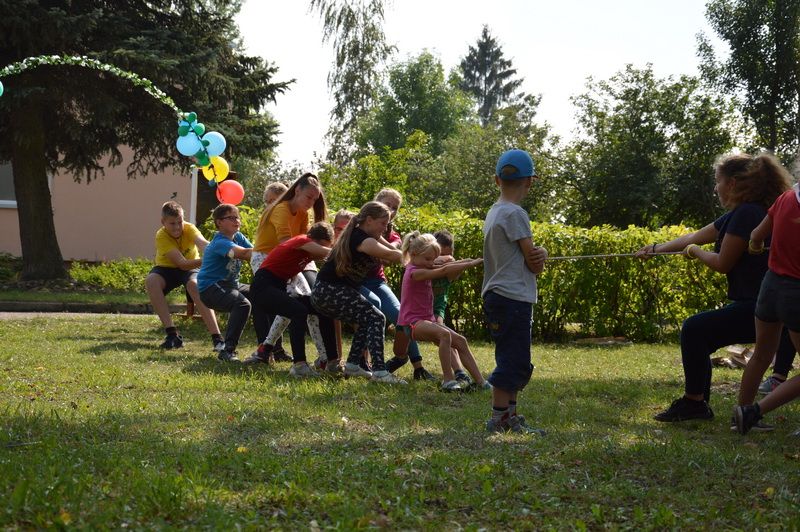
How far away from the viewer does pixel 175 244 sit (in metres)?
10.8

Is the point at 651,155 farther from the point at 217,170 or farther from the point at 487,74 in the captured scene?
the point at 487,74

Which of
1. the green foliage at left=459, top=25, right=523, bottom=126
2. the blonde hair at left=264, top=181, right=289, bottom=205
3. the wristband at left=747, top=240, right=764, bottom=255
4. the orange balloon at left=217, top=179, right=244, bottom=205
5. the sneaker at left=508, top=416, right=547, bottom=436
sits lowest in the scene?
the sneaker at left=508, top=416, right=547, bottom=436

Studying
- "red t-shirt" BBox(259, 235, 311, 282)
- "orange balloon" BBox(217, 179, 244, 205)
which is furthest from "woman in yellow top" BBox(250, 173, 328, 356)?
"orange balloon" BBox(217, 179, 244, 205)

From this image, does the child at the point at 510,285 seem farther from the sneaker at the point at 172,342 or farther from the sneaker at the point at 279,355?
the sneaker at the point at 172,342

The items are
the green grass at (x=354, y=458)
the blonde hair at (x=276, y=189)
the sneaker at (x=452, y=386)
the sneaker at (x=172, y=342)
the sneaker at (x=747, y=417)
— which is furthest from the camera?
the sneaker at (x=172, y=342)

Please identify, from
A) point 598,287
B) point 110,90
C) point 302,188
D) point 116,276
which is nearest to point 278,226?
point 302,188

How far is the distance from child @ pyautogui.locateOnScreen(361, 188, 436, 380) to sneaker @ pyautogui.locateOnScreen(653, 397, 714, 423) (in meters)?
2.64

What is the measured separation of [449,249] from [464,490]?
15.9 feet

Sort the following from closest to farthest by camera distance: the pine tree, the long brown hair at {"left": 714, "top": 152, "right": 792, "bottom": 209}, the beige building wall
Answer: the long brown hair at {"left": 714, "top": 152, "right": 792, "bottom": 209} < the pine tree < the beige building wall

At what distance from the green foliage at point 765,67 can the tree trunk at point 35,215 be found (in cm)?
2189

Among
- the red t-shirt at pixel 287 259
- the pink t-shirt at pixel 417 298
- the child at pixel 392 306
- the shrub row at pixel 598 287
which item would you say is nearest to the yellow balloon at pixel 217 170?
the shrub row at pixel 598 287

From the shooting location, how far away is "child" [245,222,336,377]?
868 centimetres

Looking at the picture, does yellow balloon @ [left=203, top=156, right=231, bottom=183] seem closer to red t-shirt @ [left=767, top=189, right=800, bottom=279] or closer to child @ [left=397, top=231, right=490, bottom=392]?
child @ [left=397, top=231, right=490, bottom=392]

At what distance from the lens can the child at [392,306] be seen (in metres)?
8.86
